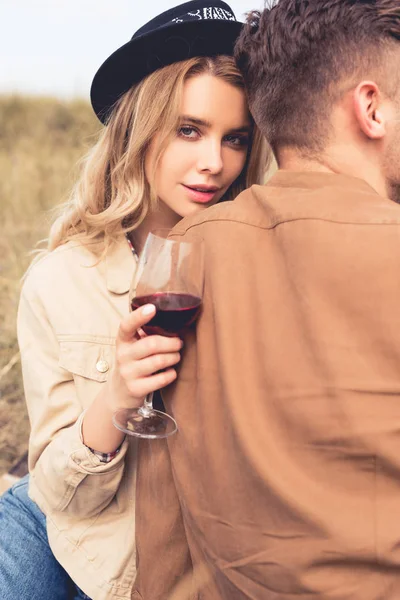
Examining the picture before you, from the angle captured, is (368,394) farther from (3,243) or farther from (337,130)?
(3,243)

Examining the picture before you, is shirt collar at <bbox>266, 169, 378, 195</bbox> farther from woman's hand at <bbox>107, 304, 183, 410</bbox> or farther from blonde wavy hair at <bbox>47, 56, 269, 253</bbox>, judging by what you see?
Answer: blonde wavy hair at <bbox>47, 56, 269, 253</bbox>

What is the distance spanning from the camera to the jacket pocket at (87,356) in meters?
1.96

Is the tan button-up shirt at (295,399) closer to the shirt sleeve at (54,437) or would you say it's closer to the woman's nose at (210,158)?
the shirt sleeve at (54,437)

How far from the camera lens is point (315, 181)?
1.42 metres

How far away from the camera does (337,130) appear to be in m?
1.55

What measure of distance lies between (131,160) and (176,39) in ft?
1.32

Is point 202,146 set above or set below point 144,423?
above

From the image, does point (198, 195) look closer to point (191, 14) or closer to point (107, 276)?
point (107, 276)

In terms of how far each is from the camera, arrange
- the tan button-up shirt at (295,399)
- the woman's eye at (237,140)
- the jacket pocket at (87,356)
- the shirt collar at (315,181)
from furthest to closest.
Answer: the woman's eye at (237,140) → the jacket pocket at (87,356) → the shirt collar at (315,181) → the tan button-up shirt at (295,399)

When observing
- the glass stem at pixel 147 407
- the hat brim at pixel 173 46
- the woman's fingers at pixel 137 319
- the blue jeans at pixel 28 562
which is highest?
the hat brim at pixel 173 46

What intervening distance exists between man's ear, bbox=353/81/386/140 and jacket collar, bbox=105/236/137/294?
0.91 metres

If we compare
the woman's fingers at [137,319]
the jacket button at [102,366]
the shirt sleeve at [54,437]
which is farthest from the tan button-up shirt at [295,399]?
the jacket button at [102,366]

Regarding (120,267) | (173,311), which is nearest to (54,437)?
(120,267)

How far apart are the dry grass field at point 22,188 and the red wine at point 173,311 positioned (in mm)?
1507
